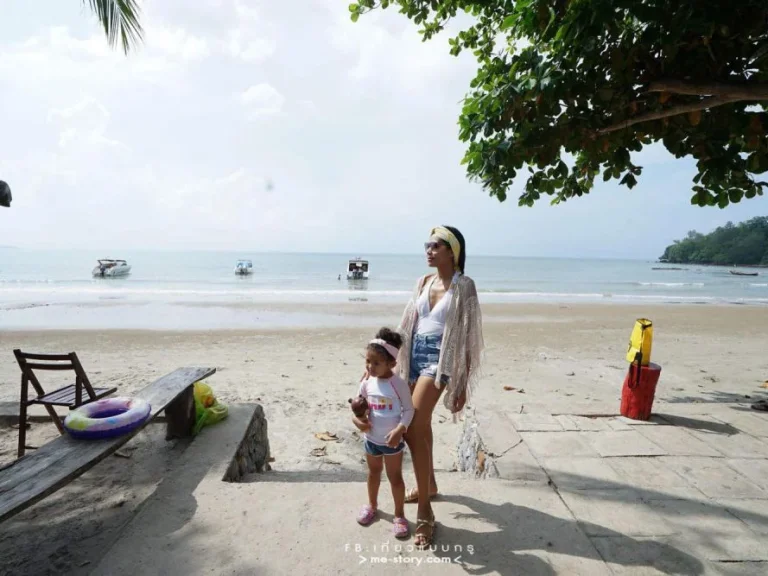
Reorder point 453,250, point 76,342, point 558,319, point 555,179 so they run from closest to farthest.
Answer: point 453,250, point 555,179, point 76,342, point 558,319

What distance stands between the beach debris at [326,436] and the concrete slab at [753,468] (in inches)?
141

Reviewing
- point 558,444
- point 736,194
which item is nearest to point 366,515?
point 558,444

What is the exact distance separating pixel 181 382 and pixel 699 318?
17914mm

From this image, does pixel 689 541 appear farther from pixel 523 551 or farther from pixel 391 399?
pixel 391 399

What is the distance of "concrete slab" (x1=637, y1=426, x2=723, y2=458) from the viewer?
3.38 meters

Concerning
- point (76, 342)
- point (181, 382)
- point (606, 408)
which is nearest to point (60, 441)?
point (181, 382)

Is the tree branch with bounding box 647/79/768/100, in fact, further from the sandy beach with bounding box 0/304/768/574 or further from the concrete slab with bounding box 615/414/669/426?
the sandy beach with bounding box 0/304/768/574

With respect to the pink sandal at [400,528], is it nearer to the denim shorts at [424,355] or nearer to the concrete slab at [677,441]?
the denim shorts at [424,355]

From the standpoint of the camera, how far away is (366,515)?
8.01 ft

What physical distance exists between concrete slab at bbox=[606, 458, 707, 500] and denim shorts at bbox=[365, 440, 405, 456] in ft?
5.86

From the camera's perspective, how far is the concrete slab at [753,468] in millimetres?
2963

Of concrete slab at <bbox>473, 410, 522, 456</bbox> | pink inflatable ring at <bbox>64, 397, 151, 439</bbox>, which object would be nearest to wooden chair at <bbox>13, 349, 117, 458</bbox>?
pink inflatable ring at <bbox>64, 397, 151, 439</bbox>

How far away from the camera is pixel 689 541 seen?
7.52 ft

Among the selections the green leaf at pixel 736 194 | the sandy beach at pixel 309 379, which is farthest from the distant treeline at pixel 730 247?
the green leaf at pixel 736 194
